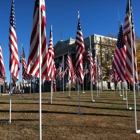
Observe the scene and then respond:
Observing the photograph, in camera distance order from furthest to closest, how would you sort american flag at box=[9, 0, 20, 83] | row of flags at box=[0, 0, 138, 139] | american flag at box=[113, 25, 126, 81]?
american flag at box=[113, 25, 126, 81]
american flag at box=[9, 0, 20, 83]
row of flags at box=[0, 0, 138, 139]

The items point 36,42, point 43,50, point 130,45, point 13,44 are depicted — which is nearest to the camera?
point 36,42

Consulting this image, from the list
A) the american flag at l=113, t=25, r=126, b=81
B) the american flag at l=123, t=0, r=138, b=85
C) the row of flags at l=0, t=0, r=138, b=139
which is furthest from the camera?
the american flag at l=113, t=25, r=126, b=81

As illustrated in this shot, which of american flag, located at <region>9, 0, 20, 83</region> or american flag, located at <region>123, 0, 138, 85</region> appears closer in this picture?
american flag, located at <region>123, 0, 138, 85</region>

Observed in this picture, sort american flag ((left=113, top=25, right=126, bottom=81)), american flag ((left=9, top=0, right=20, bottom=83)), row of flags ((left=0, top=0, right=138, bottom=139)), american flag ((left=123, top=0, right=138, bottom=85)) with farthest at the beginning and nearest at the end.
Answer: american flag ((left=113, top=25, right=126, bottom=81)), american flag ((left=9, top=0, right=20, bottom=83)), american flag ((left=123, top=0, right=138, bottom=85)), row of flags ((left=0, top=0, right=138, bottom=139))

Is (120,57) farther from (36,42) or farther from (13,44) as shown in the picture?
(36,42)

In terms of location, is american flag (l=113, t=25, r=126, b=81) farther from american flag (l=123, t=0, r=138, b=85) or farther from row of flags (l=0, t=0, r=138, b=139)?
american flag (l=123, t=0, r=138, b=85)

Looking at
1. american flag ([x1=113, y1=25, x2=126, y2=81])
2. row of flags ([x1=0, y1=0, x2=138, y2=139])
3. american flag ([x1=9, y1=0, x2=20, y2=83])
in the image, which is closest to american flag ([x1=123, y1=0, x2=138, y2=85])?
row of flags ([x1=0, y1=0, x2=138, y2=139])

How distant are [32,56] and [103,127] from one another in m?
4.37

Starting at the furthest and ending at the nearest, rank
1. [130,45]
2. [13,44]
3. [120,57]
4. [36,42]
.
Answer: [120,57] < [13,44] < [130,45] < [36,42]

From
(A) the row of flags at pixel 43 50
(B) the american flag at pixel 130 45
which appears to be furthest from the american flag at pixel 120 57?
(B) the american flag at pixel 130 45

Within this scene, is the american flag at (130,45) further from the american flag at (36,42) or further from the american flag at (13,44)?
the american flag at (13,44)

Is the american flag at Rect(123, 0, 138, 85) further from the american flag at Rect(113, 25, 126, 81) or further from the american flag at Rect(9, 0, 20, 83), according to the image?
the american flag at Rect(9, 0, 20, 83)

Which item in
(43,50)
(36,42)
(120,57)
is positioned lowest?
(43,50)

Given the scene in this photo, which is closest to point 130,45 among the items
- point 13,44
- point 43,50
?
point 43,50
